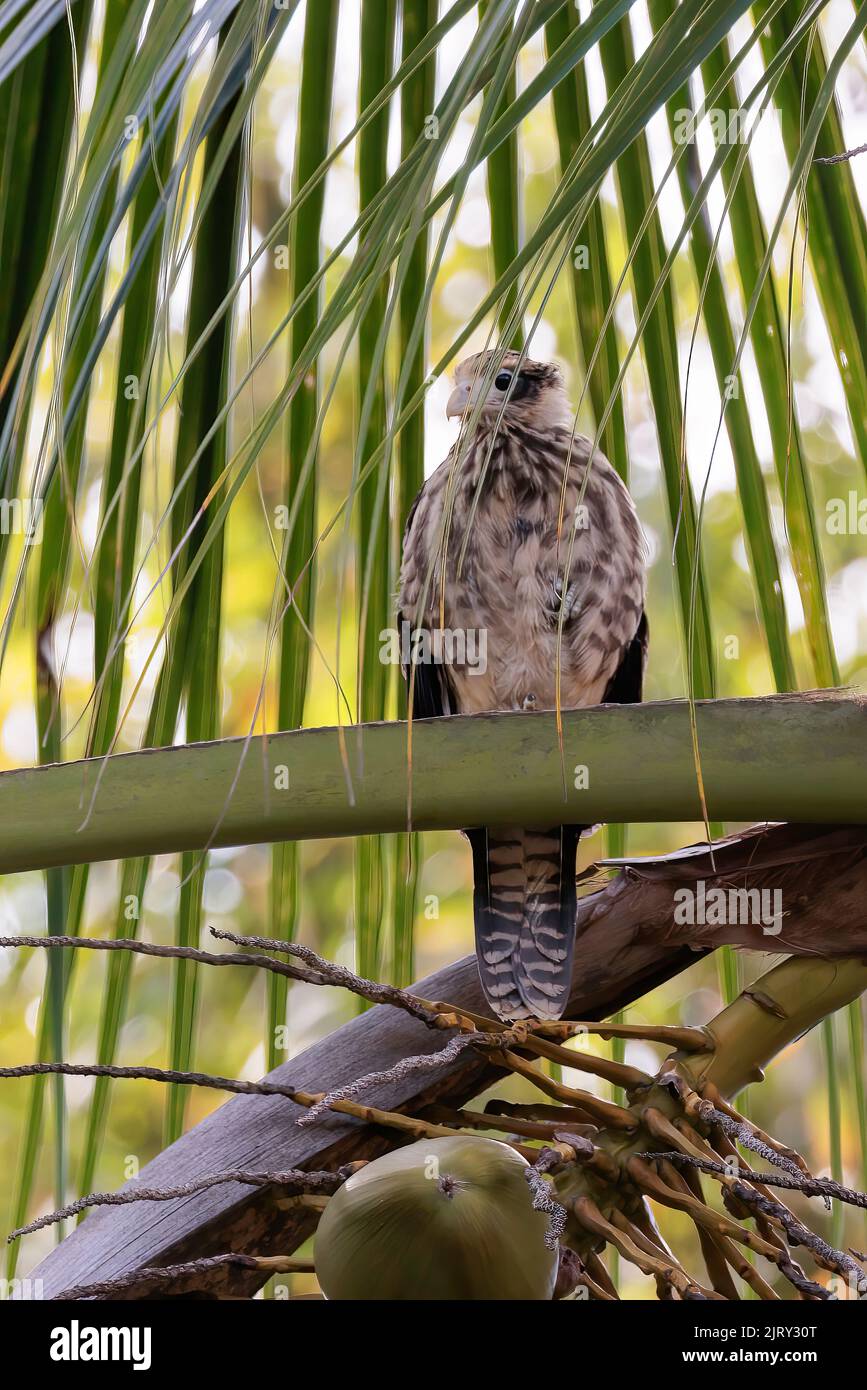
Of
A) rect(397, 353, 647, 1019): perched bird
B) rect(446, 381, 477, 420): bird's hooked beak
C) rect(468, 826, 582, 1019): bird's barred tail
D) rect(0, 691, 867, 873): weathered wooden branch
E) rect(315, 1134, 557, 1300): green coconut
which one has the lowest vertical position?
rect(315, 1134, 557, 1300): green coconut

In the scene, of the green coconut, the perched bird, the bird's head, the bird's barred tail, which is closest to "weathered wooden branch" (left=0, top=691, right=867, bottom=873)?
the green coconut

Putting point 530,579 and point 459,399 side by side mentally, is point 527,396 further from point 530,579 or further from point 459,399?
point 530,579

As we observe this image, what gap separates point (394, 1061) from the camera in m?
0.80

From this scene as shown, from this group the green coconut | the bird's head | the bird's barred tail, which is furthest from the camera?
the bird's head

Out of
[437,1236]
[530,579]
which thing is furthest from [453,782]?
[530,579]

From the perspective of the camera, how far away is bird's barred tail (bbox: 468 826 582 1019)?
122 centimetres

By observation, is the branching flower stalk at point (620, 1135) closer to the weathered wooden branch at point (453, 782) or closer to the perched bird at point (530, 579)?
the weathered wooden branch at point (453, 782)

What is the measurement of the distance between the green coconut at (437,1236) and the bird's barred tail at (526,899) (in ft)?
1.55

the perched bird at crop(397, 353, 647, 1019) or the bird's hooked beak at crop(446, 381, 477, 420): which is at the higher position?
the bird's hooked beak at crop(446, 381, 477, 420)

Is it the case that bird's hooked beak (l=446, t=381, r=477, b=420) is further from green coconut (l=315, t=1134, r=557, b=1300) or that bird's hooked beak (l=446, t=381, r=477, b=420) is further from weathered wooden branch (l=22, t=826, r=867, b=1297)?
green coconut (l=315, t=1134, r=557, b=1300)

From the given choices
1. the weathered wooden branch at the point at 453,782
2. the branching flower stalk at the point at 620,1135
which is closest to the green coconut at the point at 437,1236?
the branching flower stalk at the point at 620,1135

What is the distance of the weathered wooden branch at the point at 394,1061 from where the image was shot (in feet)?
2.39

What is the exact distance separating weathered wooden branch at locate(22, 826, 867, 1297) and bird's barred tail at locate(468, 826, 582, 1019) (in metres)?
0.22

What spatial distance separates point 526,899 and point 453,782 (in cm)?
85
